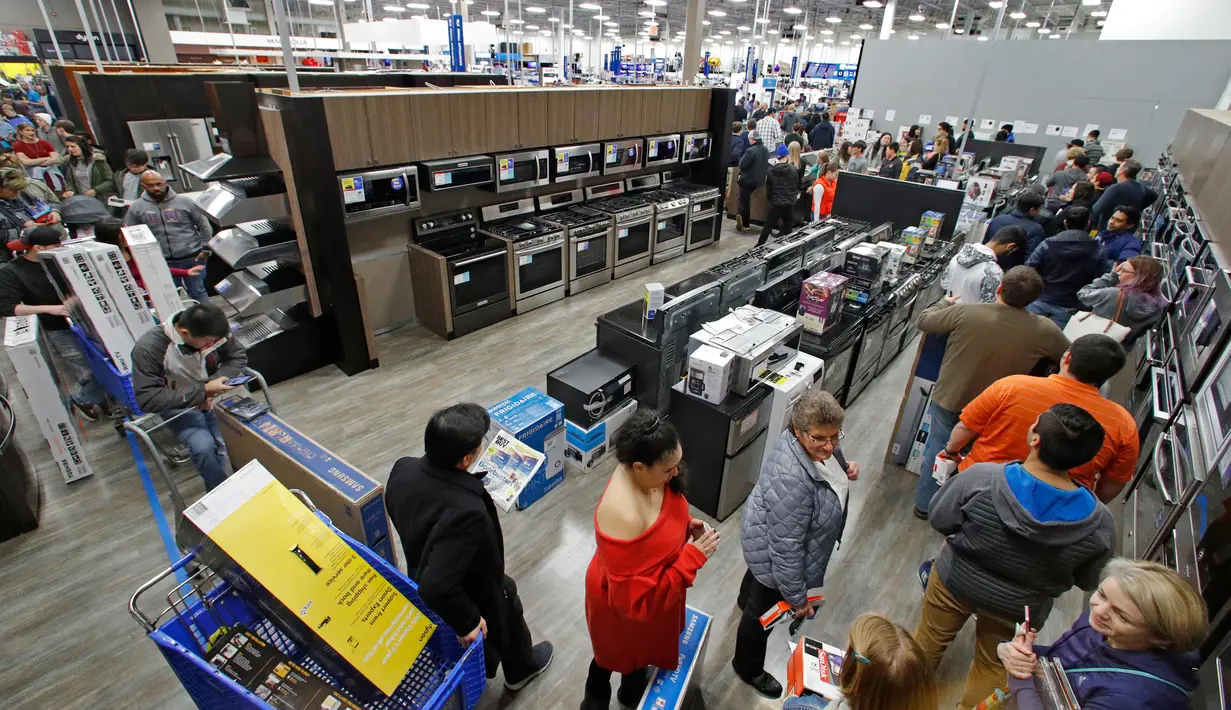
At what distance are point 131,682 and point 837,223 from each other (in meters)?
5.75

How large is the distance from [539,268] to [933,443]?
4.15 metres

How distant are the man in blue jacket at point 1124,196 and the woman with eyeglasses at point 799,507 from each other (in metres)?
5.88

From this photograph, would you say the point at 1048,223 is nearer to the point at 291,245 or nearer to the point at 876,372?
the point at 876,372

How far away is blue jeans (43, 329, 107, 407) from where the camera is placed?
3842 mm

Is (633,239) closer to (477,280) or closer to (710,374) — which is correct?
(477,280)

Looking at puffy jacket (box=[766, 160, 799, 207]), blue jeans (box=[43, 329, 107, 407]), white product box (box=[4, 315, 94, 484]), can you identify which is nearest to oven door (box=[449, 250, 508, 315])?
blue jeans (box=[43, 329, 107, 407])

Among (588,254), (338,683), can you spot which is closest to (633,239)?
(588,254)

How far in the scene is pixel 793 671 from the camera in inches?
65.7

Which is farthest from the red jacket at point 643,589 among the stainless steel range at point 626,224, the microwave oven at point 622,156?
the microwave oven at point 622,156

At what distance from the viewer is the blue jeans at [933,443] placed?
127 inches

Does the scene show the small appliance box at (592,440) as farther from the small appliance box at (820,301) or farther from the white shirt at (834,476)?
the white shirt at (834,476)

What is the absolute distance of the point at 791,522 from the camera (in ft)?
6.57

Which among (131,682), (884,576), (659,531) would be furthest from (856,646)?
(131,682)

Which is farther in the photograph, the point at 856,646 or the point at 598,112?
the point at 598,112
